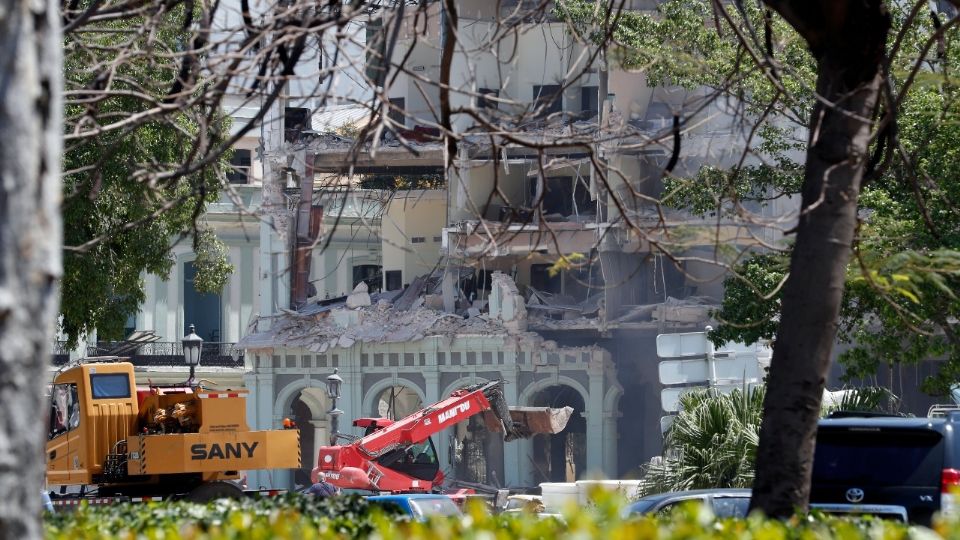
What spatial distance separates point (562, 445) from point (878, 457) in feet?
108

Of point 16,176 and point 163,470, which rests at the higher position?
point 16,176

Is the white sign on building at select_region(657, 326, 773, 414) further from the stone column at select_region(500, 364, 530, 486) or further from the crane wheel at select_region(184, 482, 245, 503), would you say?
the stone column at select_region(500, 364, 530, 486)

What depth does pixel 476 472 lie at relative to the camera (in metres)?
41.9

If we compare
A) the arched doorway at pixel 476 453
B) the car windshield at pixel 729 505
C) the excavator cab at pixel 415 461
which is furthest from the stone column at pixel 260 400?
the car windshield at pixel 729 505

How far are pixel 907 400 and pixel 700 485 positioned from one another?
67.3 feet

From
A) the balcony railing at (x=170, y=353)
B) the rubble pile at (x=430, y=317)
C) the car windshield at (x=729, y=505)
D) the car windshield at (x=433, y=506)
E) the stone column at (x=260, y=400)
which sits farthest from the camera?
the balcony railing at (x=170, y=353)

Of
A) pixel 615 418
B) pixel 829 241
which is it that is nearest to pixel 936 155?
pixel 829 241

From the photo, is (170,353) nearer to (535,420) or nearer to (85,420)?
(535,420)

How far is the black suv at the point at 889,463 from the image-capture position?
1137 centimetres

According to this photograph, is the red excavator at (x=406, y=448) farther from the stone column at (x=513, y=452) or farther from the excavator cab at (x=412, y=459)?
the stone column at (x=513, y=452)

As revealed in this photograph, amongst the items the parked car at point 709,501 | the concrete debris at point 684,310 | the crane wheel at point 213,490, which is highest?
the concrete debris at point 684,310

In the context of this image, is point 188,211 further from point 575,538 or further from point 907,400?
point 907,400

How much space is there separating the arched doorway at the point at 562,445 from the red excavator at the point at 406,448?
372 inches

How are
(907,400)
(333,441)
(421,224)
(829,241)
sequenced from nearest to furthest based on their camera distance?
(829,241)
(333,441)
(907,400)
(421,224)
